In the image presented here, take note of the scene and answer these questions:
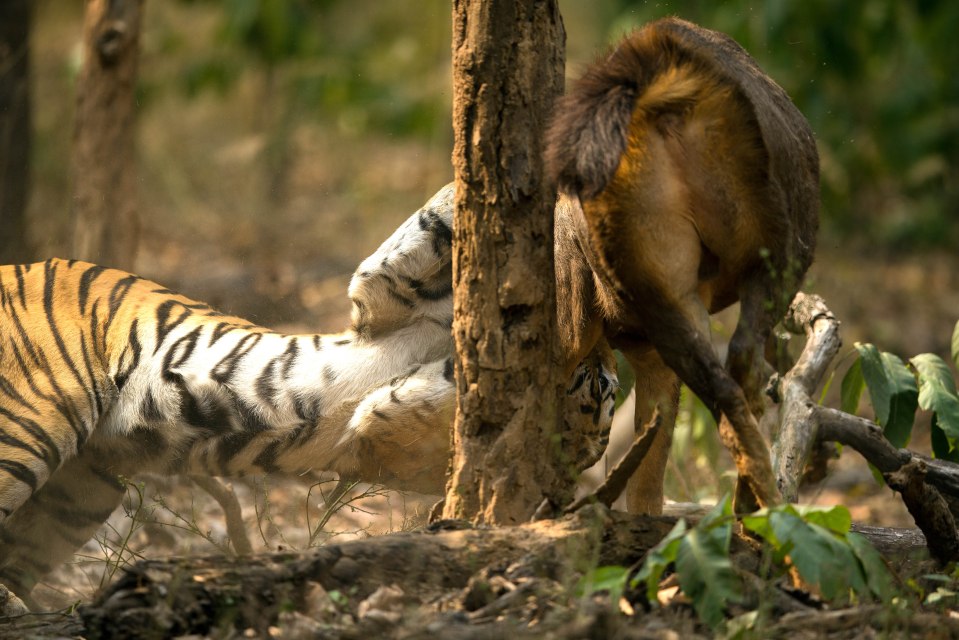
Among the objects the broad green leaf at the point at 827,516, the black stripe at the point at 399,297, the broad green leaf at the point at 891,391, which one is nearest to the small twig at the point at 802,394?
the broad green leaf at the point at 891,391

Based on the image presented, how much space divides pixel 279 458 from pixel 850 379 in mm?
2363

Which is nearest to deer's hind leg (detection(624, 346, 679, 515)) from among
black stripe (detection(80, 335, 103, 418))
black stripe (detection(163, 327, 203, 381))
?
black stripe (detection(163, 327, 203, 381))

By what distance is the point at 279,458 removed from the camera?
4.48m

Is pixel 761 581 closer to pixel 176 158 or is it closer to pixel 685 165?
pixel 685 165

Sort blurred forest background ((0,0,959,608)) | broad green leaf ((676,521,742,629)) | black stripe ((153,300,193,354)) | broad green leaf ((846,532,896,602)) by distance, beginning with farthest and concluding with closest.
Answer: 1. blurred forest background ((0,0,959,608))
2. black stripe ((153,300,193,354))
3. broad green leaf ((846,532,896,602))
4. broad green leaf ((676,521,742,629))

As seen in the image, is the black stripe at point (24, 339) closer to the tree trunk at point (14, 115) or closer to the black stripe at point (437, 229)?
the black stripe at point (437, 229)

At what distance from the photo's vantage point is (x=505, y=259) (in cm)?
321

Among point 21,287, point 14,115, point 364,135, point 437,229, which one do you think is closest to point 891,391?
point 437,229

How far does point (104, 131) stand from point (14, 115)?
1.58 metres

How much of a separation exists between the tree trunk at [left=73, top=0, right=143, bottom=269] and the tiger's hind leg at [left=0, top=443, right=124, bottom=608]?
1.97 meters

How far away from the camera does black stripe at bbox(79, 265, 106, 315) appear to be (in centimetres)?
477

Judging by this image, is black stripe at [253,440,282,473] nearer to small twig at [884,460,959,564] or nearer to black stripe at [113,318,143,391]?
black stripe at [113,318,143,391]

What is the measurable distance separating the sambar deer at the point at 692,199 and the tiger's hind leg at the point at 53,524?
9.63 ft

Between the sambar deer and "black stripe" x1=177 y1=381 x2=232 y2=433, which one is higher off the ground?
the sambar deer
